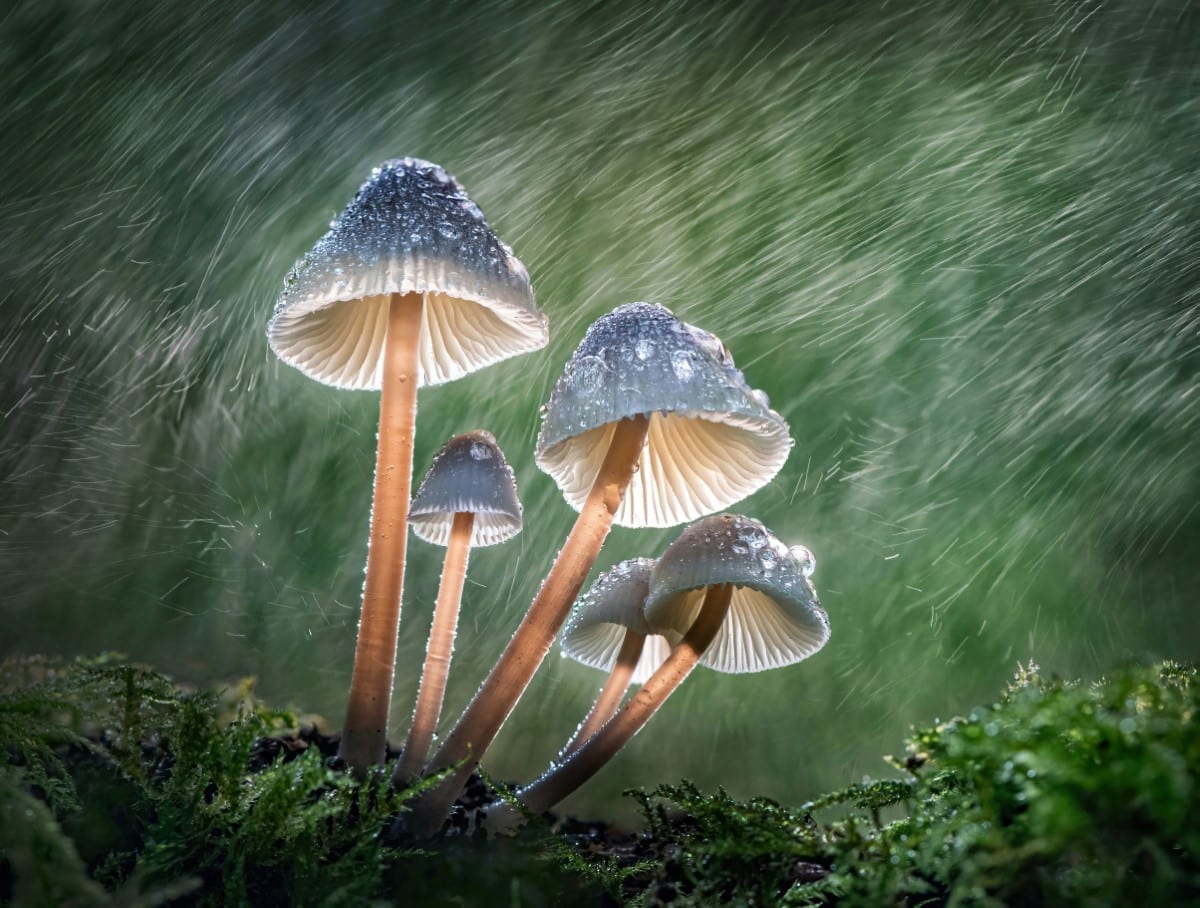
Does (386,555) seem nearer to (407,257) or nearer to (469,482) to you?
(469,482)

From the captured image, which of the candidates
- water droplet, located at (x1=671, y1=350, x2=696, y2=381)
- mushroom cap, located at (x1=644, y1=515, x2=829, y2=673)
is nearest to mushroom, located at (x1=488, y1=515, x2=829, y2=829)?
mushroom cap, located at (x1=644, y1=515, x2=829, y2=673)

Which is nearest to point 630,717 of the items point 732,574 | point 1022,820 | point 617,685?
point 617,685

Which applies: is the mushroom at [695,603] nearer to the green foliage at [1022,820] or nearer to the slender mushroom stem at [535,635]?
the slender mushroom stem at [535,635]

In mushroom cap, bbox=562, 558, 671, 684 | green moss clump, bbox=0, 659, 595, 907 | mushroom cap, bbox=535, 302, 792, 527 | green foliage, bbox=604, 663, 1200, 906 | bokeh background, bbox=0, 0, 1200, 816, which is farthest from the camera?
bokeh background, bbox=0, 0, 1200, 816

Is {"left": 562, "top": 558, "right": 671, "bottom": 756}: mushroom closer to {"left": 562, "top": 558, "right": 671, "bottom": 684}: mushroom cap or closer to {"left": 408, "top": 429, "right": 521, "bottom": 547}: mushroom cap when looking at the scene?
{"left": 562, "top": 558, "right": 671, "bottom": 684}: mushroom cap

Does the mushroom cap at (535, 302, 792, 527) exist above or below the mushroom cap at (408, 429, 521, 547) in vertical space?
above

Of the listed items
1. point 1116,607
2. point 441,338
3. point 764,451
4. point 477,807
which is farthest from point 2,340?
point 1116,607

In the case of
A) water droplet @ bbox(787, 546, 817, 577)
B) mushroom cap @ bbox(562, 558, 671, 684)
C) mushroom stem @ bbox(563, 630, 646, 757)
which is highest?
water droplet @ bbox(787, 546, 817, 577)
